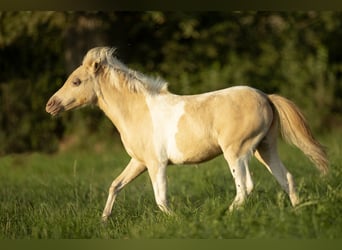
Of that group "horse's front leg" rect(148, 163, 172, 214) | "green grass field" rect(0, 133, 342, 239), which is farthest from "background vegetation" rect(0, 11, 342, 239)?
"horse's front leg" rect(148, 163, 172, 214)

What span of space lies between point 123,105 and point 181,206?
49.5 inches

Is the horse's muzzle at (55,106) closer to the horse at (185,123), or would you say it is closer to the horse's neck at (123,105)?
the horse at (185,123)

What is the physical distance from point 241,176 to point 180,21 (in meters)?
9.40

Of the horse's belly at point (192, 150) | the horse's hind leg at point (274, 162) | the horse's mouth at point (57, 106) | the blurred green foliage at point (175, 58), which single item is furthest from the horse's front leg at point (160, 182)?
the blurred green foliage at point (175, 58)

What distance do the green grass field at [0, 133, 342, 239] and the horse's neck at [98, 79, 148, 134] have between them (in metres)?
0.94

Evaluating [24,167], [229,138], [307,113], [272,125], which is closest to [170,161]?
[229,138]

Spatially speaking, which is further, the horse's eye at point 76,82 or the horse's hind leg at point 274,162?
the horse's eye at point 76,82

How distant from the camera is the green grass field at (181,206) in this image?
5738mm

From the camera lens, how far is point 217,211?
6078mm

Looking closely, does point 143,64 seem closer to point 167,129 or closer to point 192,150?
point 167,129

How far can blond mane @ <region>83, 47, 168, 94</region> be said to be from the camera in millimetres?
7102

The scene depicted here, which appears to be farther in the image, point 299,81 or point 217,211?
point 299,81

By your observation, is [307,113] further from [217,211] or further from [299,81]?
[217,211]

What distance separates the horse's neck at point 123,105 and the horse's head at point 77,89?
0.14 metres
